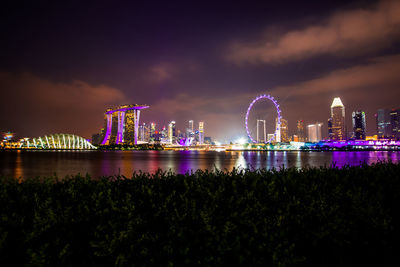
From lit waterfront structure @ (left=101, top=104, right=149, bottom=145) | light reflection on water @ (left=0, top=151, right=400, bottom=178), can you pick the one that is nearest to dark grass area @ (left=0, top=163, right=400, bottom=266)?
light reflection on water @ (left=0, top=151, right=400, bottom=178)

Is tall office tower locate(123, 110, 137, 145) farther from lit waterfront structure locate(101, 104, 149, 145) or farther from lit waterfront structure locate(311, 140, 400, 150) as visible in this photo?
lit waterfront structure locate(311, 140, 400, 150)

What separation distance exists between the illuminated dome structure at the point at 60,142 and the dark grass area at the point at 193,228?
189m

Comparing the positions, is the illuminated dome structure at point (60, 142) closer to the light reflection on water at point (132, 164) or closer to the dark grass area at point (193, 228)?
the light reflection on water at point (132, 164)

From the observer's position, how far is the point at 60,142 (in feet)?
566

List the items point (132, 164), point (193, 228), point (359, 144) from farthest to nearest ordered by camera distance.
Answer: point (359, 144), point (132, 164), point (193, 228)

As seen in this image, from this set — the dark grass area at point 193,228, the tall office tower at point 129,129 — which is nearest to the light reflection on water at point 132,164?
the dark grass area at point 193,228

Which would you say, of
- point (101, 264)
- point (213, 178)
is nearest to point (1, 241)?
point (101, 264)

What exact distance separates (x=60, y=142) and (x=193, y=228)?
191662 mm

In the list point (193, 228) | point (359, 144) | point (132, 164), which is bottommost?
point (132, 164)

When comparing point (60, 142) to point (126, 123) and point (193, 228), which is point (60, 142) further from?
point (193, 228)

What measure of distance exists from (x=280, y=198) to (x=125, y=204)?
2.53 metres

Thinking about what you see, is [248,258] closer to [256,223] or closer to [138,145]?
[256,223]

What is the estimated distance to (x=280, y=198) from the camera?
4531 millimetres

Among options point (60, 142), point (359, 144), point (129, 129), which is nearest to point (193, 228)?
point (129, 129)
